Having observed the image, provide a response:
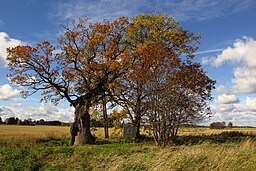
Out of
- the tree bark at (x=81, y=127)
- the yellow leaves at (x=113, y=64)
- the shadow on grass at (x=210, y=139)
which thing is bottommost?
the shadow on grass at (x=210, y=139)

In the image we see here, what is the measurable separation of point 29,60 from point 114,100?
29.4ft

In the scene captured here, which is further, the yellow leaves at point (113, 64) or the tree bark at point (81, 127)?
the tree bark at point (81, 127)

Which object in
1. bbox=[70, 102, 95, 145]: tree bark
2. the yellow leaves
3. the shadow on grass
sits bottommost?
the shadow on grass

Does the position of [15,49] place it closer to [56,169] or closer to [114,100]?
[114,100]

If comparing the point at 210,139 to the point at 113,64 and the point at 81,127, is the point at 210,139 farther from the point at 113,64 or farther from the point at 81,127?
the point at 81,127

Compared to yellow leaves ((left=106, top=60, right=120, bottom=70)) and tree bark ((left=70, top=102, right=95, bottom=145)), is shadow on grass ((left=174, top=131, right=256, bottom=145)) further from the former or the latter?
yellow leaves ((left=106, top=60, right=120, bottom=70))

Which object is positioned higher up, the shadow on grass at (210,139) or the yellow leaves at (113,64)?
the yellow leaves at (113,64)

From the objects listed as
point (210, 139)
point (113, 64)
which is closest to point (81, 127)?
point (113, 64)

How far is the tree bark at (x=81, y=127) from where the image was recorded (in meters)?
28.1

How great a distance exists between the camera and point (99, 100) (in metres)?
31.1

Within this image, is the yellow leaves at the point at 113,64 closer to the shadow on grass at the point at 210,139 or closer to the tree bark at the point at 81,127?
the tree bark at the point at 81,127

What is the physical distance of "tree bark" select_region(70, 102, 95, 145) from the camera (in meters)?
28.1

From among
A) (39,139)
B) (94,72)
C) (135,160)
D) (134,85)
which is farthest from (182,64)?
(39,139)

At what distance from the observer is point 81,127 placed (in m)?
28.4
